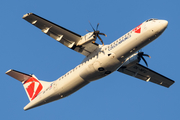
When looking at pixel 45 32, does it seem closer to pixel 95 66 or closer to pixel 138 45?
pixel 95 66

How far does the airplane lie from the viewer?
23.5 meters

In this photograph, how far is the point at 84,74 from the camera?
2548cm

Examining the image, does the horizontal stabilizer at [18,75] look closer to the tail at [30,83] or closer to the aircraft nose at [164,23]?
the tail at [30,83]

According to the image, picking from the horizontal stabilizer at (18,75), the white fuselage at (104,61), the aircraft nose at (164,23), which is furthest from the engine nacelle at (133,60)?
the horizontal stabilizer at (18,75)

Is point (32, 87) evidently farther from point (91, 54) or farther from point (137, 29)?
point (137, 29)

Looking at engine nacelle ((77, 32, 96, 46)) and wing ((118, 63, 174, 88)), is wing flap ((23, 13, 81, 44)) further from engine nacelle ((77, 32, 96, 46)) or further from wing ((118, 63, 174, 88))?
wing ((118, 63, 174, 88))

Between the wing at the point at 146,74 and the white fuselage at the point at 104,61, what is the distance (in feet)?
15.6

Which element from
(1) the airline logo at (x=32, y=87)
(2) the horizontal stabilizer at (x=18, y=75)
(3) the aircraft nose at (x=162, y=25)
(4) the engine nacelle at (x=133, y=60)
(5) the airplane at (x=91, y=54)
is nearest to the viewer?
(3) the aircraft nose at (x=162, y=25)

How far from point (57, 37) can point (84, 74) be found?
435 cm

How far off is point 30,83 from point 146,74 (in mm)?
13379

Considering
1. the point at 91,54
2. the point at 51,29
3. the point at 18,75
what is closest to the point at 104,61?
the point at 91,54

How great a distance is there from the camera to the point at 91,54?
2622 cm

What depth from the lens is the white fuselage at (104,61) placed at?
919 inches

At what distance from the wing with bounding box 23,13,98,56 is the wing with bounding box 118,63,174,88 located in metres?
5.13
